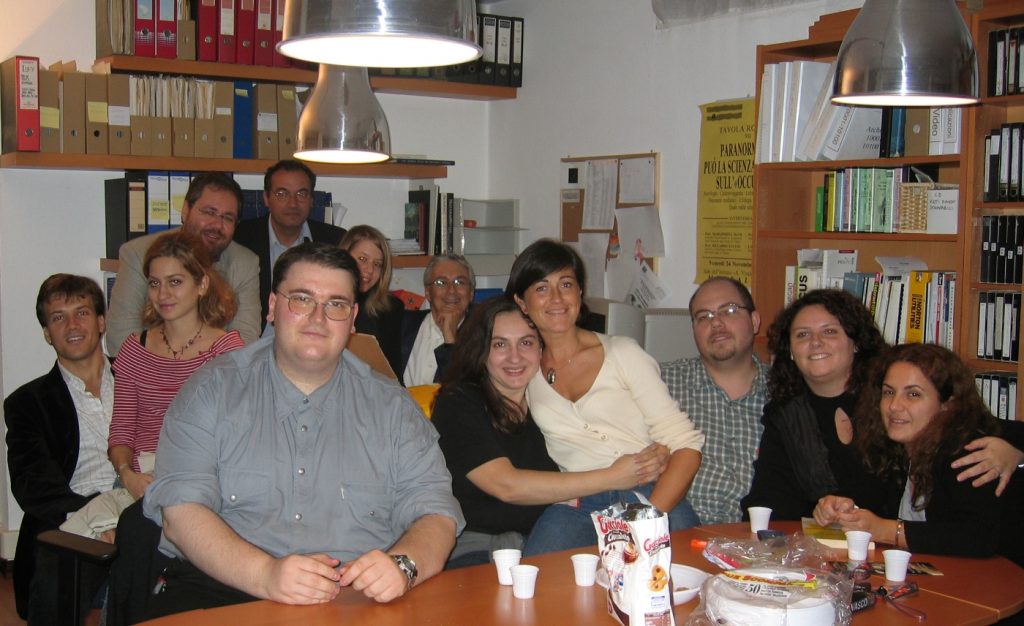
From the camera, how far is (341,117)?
3.00 meters

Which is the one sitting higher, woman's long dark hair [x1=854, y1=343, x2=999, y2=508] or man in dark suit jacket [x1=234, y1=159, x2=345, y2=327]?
man in dark suit jacket [x1=234, y1=159, x2=345, y2=327]

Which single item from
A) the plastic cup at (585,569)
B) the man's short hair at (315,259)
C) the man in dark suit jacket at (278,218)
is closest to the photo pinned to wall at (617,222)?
the man in dark suit jacket at (278,218)

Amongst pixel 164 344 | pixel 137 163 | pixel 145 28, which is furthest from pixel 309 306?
pixel 145 28

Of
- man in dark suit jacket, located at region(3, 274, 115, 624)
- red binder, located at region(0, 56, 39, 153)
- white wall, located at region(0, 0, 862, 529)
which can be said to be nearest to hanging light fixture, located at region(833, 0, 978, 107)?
white wall, located at region(0, 0, 862, 529)

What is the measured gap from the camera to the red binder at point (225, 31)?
4.82 meters

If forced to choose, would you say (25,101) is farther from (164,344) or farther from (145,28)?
(164,344)

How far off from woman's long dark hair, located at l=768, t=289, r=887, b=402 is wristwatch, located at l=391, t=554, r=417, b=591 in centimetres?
141

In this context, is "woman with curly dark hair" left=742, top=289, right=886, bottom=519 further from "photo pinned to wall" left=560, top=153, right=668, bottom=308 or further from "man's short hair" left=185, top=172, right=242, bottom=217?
"man's short hair" left=185, top=172, right=242, bottom=217

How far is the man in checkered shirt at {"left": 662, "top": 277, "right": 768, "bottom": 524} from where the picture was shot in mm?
3162

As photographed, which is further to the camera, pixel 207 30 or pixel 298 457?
pixel 207 30

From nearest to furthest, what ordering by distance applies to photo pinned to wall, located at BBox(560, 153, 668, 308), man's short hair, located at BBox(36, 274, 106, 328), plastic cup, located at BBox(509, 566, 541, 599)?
plastic cup, located at BBox(509, 566, 541, 599), man's short hair, located at BBox(36, 274, 106, 328), photo pinned to wall, located at BBox(560, 153, 668, 308)

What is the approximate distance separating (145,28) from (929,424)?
369 centimetres

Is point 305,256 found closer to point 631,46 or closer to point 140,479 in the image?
point 140,479

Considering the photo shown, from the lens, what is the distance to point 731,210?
15.3ft
